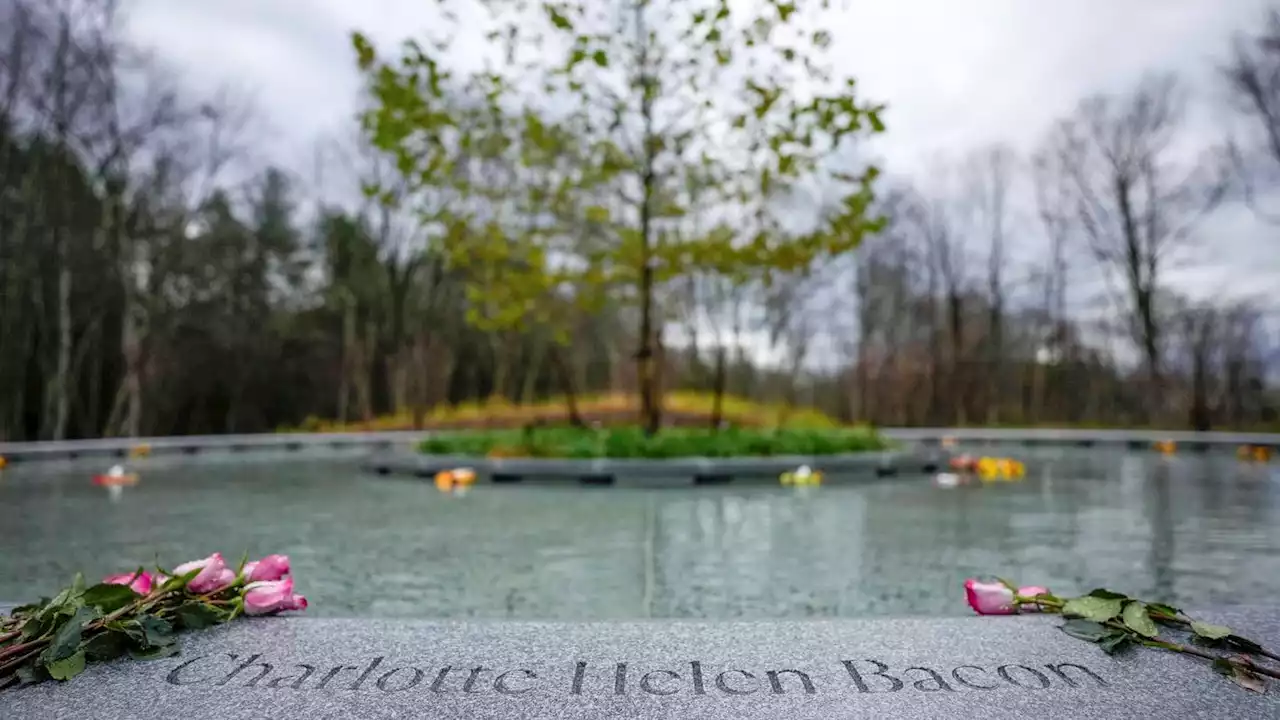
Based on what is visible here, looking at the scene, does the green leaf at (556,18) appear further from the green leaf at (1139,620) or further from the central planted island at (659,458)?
the green leaf at (1139,620)

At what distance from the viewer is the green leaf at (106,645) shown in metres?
2.11

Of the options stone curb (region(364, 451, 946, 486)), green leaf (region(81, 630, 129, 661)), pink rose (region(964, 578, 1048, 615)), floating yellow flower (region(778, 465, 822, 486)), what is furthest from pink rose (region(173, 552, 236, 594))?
floating yellow flower (region(778, 465, 822, 486))

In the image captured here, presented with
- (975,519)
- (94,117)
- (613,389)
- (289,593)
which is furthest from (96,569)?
(613,389)

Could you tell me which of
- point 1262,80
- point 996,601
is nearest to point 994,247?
point 1262,80

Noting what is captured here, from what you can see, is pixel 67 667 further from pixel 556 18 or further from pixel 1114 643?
pixel 556 18

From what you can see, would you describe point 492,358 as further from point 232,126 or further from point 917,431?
point 917,431

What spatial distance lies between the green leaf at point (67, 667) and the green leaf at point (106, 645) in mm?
43

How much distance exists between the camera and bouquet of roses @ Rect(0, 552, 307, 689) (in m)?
2.03

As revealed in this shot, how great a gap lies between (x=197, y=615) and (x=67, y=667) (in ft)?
1.40

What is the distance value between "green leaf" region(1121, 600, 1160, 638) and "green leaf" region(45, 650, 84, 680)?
2620mm

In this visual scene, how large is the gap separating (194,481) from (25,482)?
204cm

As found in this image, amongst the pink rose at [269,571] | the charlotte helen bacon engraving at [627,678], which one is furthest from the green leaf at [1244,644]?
the pink rose at [269,571]

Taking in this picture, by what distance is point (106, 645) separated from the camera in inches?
84.0

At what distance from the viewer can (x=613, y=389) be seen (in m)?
34.5
